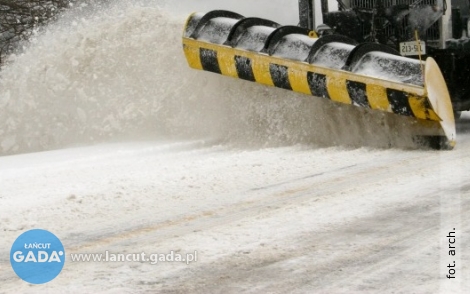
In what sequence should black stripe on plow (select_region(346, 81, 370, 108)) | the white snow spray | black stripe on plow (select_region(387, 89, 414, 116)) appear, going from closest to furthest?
black stripe on plow (select_region(387, 89, 414, 116)), black stripe on plow (select_region(346, 81, 370, 108)), the white snow spray

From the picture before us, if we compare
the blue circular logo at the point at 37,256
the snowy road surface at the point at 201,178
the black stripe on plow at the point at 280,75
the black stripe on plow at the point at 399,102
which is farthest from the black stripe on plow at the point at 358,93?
the blue circular logo at the point at 37,256

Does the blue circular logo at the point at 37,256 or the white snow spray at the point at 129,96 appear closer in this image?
the blue circular logo at the point at 37,256

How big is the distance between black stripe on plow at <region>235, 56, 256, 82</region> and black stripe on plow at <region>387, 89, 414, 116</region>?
1.45m

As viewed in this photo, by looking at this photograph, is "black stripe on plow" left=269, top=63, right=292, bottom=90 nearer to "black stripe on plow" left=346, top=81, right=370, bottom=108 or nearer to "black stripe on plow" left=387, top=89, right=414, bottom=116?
"black stripe on plow" left=346, top=81, right=370, bottom=108

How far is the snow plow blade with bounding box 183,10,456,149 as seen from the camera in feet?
22.8

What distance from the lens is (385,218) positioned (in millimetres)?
4344

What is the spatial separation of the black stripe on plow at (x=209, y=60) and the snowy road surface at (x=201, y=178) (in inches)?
16.1

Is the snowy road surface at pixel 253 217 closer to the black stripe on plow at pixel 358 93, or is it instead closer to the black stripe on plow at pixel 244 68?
the black stripe on plow at pixel 358 93

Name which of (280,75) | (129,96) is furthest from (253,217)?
(129,96)

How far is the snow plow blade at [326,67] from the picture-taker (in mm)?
6953

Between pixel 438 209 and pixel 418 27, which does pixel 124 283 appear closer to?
pixel 438 209

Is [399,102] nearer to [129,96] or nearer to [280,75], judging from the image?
[280,75]

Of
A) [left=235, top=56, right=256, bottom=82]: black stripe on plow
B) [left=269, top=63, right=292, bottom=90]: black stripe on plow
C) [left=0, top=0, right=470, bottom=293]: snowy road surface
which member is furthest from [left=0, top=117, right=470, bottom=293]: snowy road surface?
[left=235, top=56, right=256, bottom=82]: black stripe on plow

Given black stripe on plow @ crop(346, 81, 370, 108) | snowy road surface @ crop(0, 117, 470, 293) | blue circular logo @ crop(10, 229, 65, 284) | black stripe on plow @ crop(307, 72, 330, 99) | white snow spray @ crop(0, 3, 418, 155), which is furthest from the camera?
white snow spray @ crop(0, 3, 418, 155)
